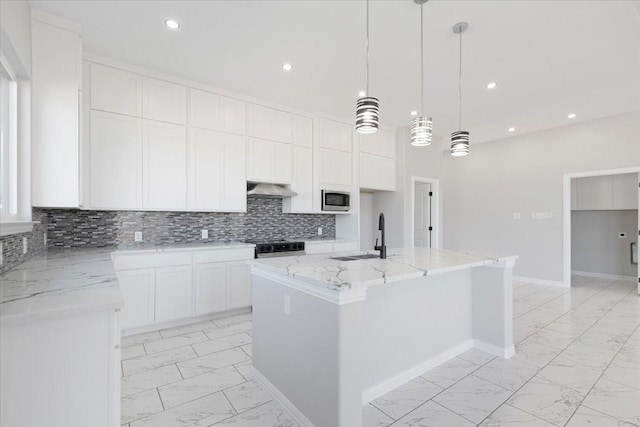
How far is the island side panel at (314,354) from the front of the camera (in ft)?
5.31

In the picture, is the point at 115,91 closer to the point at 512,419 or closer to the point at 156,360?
the point at 156,360

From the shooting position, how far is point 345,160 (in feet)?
17.3

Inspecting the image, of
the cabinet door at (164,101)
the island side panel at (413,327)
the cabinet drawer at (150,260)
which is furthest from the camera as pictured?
the cabinet door at (164,101)

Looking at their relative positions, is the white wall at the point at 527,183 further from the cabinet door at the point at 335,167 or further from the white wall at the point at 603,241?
the cabinet door at the point at 335,167

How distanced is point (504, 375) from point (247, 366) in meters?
2.06

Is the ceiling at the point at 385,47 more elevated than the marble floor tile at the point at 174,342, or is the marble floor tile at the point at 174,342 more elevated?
the ceiling at the point at 385,47

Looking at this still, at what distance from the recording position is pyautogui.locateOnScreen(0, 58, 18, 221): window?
88.0 inches

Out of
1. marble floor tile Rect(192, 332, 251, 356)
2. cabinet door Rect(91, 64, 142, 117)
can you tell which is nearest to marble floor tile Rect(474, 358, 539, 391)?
marble floor tile Rect(192, 332, 251, 356)

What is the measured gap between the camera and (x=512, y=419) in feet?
6.34

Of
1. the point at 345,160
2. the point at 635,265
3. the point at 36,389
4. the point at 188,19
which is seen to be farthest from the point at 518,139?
the point at 36,389

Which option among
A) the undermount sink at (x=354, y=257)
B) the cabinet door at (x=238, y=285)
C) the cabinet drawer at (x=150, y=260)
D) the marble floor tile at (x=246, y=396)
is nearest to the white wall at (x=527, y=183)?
the undermount sink at (x=354, y=257)

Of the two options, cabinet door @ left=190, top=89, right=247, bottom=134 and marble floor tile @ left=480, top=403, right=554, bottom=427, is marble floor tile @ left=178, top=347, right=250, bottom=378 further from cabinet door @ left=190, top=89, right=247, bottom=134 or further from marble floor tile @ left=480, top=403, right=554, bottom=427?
cabinet door @ left=190, top=89, right=247, bottom=134

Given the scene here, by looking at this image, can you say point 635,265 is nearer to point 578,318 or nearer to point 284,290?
point 578,318

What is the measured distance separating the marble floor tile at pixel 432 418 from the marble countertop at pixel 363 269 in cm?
88
